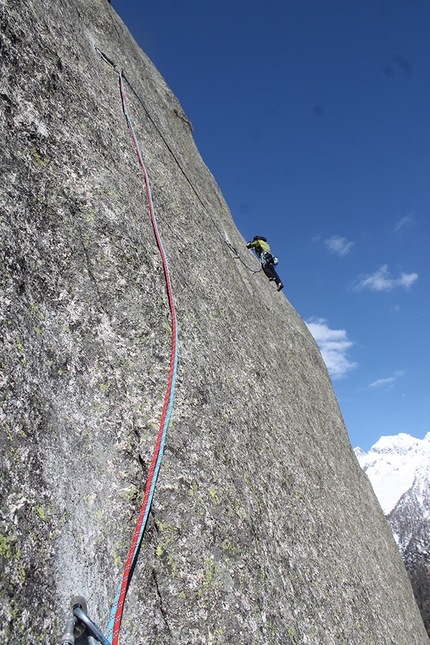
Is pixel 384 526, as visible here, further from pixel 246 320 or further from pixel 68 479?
pixel 68 479

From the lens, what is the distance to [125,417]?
12.2 feet

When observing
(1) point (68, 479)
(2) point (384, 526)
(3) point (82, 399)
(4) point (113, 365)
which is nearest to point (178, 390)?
(4) point (113, 365)

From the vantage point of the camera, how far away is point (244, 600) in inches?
145

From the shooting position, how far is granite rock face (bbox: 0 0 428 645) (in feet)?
9.40

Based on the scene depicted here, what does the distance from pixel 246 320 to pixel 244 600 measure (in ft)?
16.2

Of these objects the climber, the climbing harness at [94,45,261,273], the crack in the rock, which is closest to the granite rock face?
the crack in the rock

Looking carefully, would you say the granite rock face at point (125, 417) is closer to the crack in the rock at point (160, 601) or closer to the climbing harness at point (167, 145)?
the crack in the rock at point (160, 601)

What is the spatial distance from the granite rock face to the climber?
574 cm

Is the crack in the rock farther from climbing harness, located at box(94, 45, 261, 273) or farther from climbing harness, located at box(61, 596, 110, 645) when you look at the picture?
climbing harness, located at box(94, 45, 261, 273)

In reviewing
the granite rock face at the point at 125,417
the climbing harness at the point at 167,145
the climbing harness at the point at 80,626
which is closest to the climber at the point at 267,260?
the climbing harness at the point at 167,145

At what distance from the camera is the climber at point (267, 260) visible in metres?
13.4

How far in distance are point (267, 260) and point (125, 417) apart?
34.7 ft

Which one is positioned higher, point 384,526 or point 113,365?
point 113,365

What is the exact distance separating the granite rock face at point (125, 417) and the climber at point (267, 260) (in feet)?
18.8
